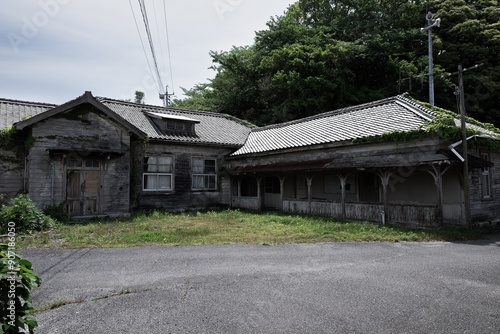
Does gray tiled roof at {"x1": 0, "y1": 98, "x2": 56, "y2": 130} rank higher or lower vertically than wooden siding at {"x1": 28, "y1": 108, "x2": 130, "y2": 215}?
higher

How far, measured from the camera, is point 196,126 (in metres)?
20.4

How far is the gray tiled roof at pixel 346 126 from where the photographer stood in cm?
1270

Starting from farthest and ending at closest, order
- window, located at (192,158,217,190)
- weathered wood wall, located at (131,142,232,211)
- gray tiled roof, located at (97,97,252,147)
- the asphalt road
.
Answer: window, located at (192,158,217,190), gray tiled roof, located at (97,97,252,147), weathered wood wall, located at (131,142,232,211), the asphalt road

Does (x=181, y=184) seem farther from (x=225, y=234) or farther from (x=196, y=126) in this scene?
(x=225, y=234)

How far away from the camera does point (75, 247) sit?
780 cm

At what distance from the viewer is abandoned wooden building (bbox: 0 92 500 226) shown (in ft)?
38.1

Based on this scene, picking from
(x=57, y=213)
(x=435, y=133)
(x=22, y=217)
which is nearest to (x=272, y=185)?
(x=435, y=133)

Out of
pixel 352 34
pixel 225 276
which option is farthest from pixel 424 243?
pixel 352 34

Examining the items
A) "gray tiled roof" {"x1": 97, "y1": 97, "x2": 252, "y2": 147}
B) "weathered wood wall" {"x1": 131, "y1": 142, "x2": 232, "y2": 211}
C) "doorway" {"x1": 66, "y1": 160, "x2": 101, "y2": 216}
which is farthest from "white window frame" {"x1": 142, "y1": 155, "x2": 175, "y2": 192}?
"doorway" {"x1": 66, "y1": 160, "x2": 101, "y2": 216}

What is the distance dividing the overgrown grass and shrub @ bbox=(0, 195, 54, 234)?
532 millimetres

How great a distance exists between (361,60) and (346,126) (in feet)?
62.6

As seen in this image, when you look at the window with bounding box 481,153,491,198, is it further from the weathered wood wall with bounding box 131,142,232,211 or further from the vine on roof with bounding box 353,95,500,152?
the weathered wood wall with bounding box 131,142,232,211

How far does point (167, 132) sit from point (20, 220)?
9.23m

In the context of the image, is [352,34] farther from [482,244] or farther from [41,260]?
[41,260]
